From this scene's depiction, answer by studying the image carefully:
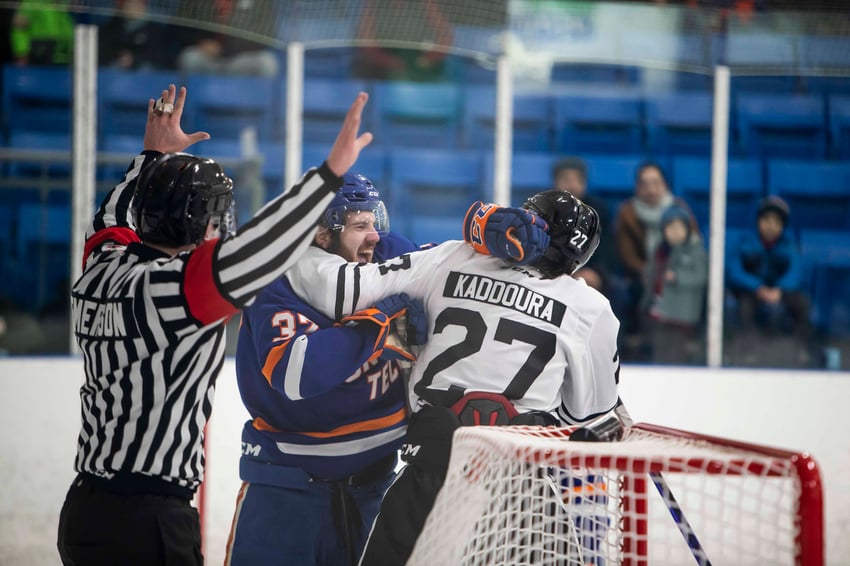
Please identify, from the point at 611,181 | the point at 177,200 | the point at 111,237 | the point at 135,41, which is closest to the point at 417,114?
the point at 611,181

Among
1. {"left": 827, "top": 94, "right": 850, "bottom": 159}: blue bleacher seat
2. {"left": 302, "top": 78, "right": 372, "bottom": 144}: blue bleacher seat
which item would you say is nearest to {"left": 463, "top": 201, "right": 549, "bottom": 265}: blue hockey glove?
{"left": 302, "top": 78, "right": 372, "bottom": 144}: blue bleacher seat

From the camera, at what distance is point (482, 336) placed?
1938 mm

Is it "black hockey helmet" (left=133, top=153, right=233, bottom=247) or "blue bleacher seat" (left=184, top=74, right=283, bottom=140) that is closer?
"black hockey helmet" (left=133, top=153, right=233, bottom=247)

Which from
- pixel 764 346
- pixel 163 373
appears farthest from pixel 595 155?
pixel 163 373

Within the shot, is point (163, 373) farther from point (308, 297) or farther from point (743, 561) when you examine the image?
point (743, 561)

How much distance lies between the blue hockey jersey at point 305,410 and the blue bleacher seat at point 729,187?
2.50 metres

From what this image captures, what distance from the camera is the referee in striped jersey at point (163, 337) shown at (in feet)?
4.90

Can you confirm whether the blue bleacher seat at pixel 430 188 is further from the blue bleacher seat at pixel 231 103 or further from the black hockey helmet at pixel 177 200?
the black hockey helmet at pixel 177 200

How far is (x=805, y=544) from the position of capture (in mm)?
1317

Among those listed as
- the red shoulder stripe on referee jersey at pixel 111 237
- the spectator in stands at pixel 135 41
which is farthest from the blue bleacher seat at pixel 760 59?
the red shoulder stripe on referee jersey at pixel 111 237

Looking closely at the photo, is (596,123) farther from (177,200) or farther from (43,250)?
(177,200)

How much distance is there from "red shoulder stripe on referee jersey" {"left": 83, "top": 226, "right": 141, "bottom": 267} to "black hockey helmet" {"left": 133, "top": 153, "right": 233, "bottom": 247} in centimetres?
17

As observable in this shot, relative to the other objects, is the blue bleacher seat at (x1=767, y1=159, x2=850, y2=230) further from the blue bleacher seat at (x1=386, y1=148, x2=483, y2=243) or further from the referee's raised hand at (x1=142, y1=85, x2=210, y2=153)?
the referee's raised hand at (x1=142, y1=85, x2=210, y2=153)

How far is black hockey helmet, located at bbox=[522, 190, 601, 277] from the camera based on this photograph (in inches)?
79.3
